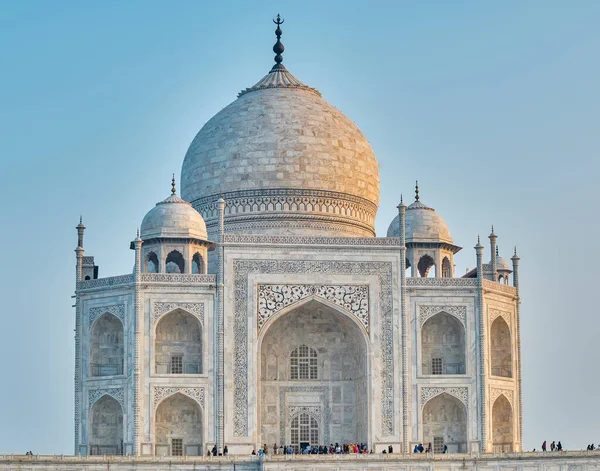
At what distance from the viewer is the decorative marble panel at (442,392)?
121ft

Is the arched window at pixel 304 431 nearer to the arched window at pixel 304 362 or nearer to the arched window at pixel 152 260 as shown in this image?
the arched window at pixel 304 362

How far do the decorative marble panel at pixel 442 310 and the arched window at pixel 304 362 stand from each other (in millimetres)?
2993

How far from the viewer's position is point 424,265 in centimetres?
3994

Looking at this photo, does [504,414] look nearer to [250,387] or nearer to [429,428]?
[429,428]

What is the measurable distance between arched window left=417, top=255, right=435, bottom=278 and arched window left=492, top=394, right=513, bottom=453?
400 cm

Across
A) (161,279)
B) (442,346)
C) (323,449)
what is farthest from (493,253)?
(161,279)

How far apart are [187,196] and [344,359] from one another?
7004 mm

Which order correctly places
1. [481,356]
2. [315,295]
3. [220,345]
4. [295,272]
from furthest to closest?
1. [481,356]
2. [295,272]
3. [315,295]
4. [220,345]

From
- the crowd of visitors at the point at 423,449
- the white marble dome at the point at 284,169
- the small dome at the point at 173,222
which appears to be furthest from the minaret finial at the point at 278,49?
the crowd of visitors at the point at 423,449

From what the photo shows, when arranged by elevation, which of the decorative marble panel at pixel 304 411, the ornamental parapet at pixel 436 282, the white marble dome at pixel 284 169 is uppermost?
the white marble dome at pixel 284 169

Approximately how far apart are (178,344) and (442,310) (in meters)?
6.61

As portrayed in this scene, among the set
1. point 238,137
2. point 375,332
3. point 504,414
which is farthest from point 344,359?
point 238,137

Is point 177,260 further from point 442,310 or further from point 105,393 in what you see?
point 442,310

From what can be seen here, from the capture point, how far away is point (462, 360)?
3794 centimetres
